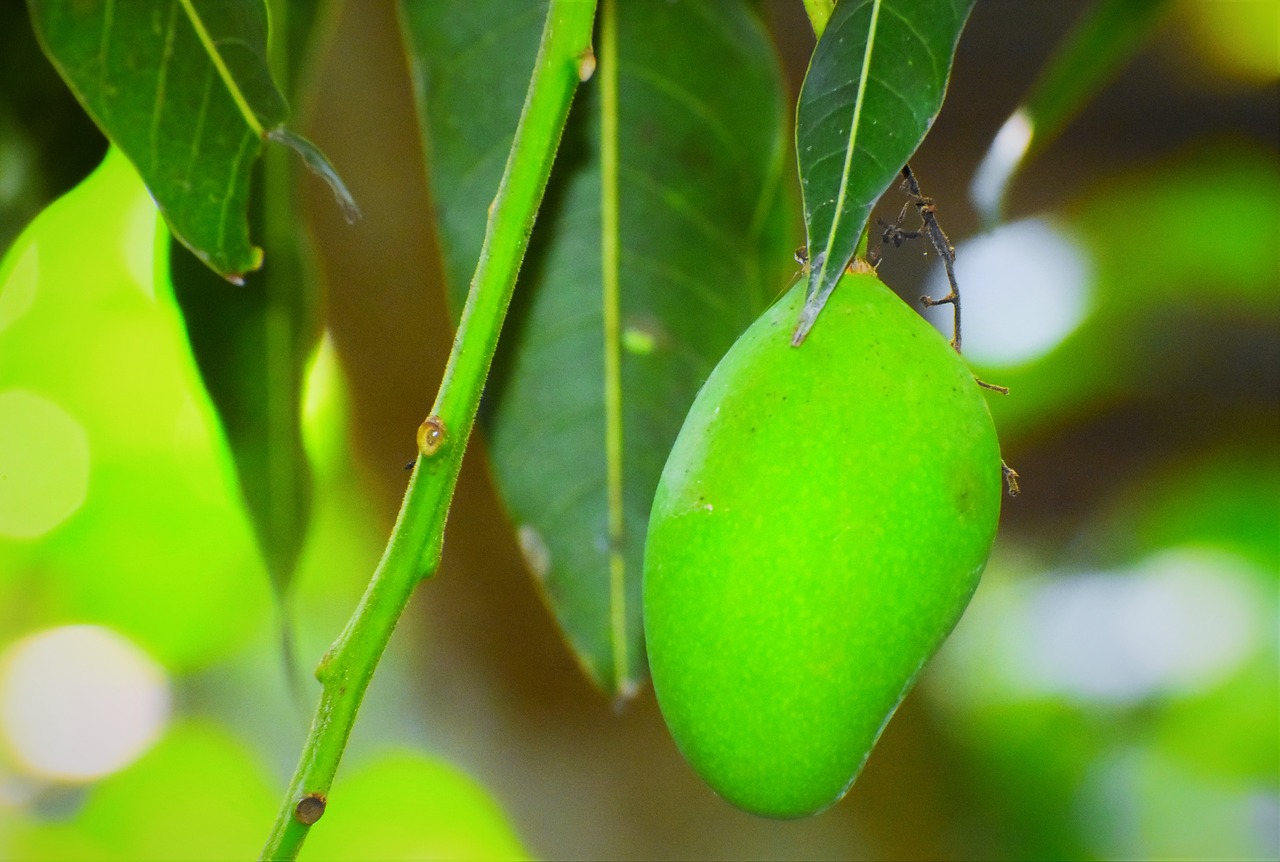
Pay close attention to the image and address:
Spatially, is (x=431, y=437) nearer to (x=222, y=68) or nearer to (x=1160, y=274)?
(x=222, y=68)

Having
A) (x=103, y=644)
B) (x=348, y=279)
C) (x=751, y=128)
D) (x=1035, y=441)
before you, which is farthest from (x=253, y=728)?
(x=751, y=128)

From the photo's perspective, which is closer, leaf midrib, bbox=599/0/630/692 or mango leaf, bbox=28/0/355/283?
mango leaf, bbox=28/0/355/283

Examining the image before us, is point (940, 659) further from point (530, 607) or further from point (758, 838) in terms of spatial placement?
point (530, 607)

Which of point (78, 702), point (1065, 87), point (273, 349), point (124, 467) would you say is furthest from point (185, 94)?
point (78, 702)

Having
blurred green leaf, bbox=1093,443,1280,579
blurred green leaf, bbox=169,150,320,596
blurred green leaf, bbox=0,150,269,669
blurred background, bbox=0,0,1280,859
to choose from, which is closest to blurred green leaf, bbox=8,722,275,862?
blurred background, bbox=0,0,1280,859

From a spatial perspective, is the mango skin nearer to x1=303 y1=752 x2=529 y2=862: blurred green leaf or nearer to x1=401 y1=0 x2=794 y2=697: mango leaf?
x1=401 y1=0 x2=794 y2=697: mango leaf

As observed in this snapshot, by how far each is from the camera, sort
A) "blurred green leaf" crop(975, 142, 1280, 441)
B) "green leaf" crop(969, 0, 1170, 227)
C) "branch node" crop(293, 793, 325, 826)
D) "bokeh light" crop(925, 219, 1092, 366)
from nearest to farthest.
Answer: "branch node" crop(293, 793, 325, 826) < "green leaf" crop(969, 0, 1170, 227) < "bokeh light" crop(925, 219, 1092, 366) < "blurred green leaf" crop(975, 142, 1280, 441)

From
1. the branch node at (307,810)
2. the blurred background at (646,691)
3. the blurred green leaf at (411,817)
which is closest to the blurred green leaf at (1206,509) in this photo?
the blurred background at (646,691)
